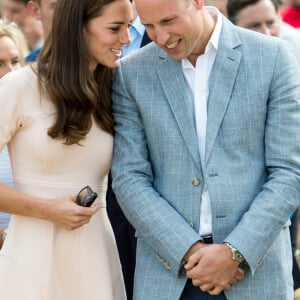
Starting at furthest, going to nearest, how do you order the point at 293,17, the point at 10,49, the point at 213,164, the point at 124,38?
1. the point at 293,17
2. the point at 10,49
3. the point at 124,38
4. the point at 213,164

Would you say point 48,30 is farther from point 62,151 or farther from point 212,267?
point 212,267

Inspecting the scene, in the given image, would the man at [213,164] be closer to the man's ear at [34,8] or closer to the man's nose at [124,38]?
the man's nose at [124,38]

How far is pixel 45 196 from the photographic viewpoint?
13.8ft

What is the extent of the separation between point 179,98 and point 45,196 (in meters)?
0.73

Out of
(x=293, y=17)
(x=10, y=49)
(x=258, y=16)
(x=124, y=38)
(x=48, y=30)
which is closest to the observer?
(x=124, y=38)

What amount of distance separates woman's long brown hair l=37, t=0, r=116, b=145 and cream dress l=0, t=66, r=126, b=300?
48 mm

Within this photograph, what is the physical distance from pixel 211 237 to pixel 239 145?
0.41 meters

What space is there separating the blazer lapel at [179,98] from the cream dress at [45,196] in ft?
1.17

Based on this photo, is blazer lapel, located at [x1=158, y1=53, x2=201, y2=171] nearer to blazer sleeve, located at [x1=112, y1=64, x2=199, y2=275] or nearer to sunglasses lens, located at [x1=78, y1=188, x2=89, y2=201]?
blazer sleeve, located at [x1=112, y1=64, x2=199, y2=275]

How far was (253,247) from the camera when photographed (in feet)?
12.9

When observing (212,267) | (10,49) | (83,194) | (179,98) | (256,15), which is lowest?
(256,15)

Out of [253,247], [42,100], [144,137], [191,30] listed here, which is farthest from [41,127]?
[253,247]

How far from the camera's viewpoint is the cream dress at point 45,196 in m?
4.14

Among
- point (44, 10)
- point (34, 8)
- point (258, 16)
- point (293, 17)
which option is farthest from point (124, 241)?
point (293, 17)
